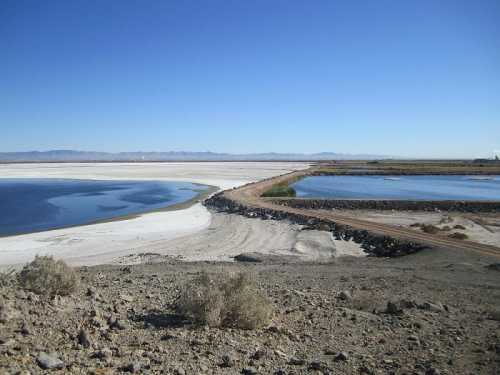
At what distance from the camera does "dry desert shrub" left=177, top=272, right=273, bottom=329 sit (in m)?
6.93

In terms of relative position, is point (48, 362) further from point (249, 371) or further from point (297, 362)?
point (297, 362)

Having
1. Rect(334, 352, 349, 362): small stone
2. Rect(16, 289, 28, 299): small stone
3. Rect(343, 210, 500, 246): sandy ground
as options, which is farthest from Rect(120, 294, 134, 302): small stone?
Rect(343, 210, 500, 246): sandy ground

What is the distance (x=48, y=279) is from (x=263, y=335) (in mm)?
3886

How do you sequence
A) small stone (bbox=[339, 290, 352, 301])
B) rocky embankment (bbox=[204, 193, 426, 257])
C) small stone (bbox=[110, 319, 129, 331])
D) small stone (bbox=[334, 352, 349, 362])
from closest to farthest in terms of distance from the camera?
small stone (bbox=[334, 352, 349, 362]) < small stone (bbox=[110, 319, 129, 331]) < small stone (bbox=[339, 290, 352, 301]) < rocky embankment (bbox=[204, 193, 426, 257])

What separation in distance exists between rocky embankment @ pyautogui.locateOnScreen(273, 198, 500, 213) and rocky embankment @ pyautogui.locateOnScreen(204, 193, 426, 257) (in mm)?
7099

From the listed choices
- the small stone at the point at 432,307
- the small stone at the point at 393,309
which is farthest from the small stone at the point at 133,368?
the small stone at the point at 432,307

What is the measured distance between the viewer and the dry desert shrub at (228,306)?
22.7 ft

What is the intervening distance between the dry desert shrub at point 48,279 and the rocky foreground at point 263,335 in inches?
8.7

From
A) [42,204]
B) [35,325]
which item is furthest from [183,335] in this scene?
[42,204]

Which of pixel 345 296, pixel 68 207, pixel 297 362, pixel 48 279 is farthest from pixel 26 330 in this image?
pixel 68 207

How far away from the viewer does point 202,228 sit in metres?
26.8

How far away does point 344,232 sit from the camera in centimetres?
2370

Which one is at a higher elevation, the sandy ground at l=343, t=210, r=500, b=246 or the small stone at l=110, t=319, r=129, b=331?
the small stone at l=110, t=319, r=129, b=331

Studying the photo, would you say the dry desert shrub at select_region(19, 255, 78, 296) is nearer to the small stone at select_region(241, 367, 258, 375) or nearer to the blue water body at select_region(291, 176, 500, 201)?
the small stone at select_region(241, 367, 258, 375)
